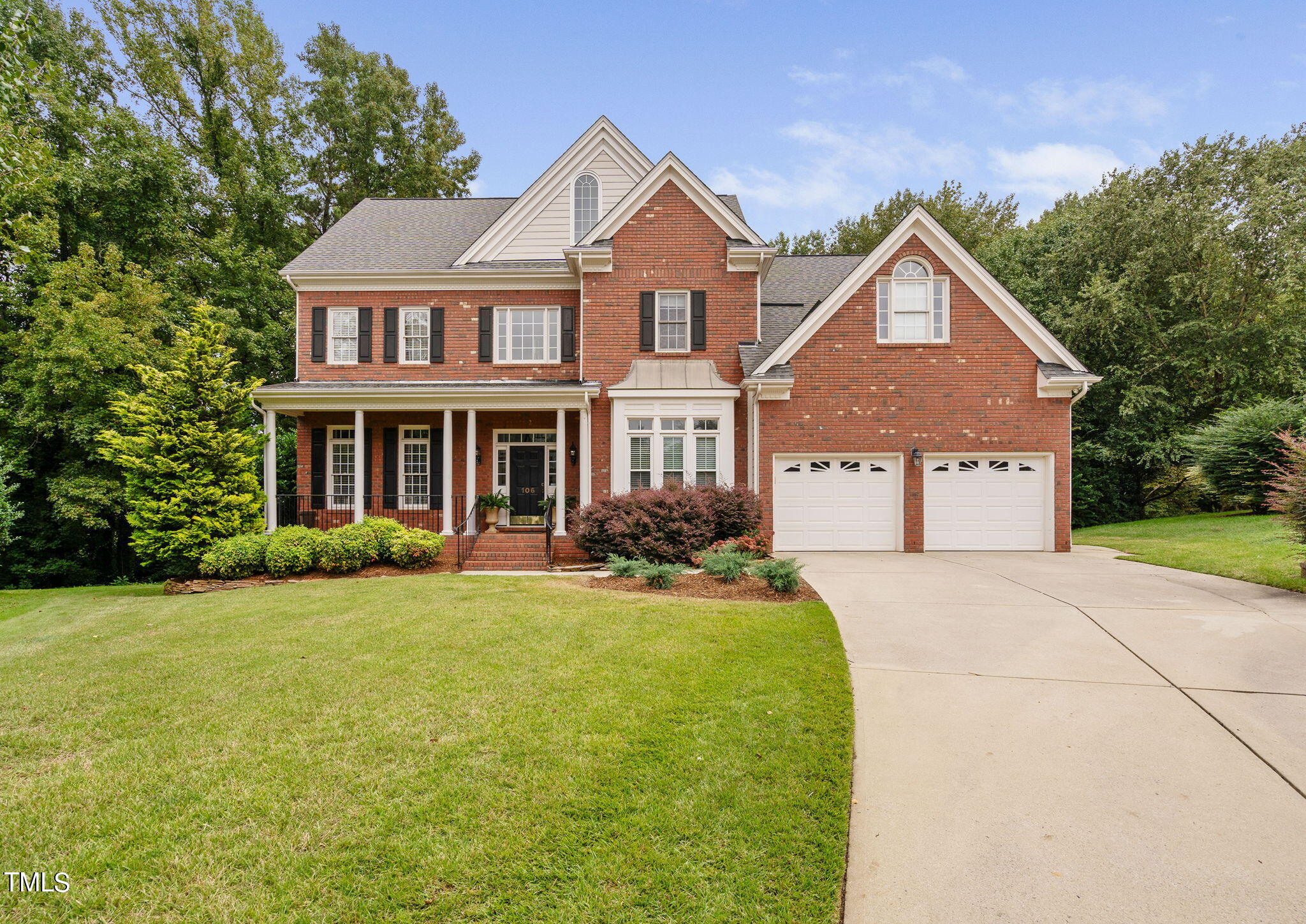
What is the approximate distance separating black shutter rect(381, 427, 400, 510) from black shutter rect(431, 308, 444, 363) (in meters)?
2.16

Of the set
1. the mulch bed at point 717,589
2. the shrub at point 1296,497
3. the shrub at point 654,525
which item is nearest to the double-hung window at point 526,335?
the shrub at point 654,525

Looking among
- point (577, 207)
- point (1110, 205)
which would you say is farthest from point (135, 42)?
point (1110, 205)

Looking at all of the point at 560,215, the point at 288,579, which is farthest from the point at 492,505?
the point at 560,215

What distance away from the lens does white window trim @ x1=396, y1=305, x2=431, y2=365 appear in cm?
1662

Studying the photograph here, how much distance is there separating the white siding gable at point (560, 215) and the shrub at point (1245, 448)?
18.2 m

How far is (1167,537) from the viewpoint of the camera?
15.7m

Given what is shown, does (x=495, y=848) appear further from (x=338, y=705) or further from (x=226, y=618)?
(x=226, y=618)

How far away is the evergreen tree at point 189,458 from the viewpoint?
12.8 m

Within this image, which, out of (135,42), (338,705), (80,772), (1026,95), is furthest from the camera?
(135,42)

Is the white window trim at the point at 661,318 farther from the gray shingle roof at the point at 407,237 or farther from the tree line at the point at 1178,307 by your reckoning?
the tree line at the point at 1178,307

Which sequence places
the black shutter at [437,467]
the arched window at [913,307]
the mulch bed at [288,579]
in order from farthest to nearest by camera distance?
the black shutter at [437,467], the arched window at [913,307], the mulch bed at [288,579]

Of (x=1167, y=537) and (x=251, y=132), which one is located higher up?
(x=251, y=132)

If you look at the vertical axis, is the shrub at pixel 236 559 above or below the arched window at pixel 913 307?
below

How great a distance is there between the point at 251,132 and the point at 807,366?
2480 cm
